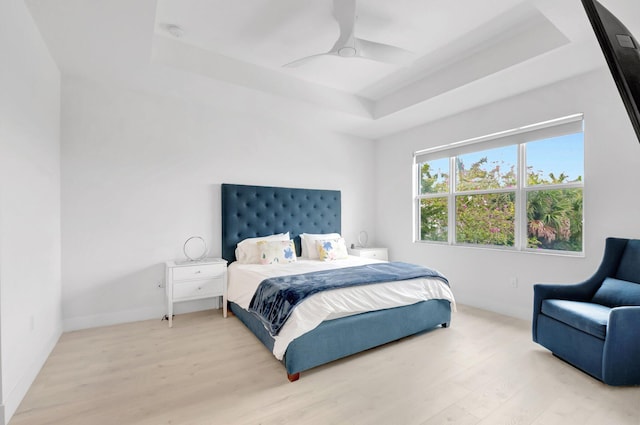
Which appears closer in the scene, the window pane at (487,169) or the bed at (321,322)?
the bed at (321,322)

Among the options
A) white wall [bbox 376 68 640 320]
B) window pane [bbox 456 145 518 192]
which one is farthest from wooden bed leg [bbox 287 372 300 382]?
window pane [bbox 456 145 518 192]

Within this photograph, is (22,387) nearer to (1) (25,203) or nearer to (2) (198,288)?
(1) (25,203)

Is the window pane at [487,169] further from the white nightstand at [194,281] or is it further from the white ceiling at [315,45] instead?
the white nightstand at [194,281]

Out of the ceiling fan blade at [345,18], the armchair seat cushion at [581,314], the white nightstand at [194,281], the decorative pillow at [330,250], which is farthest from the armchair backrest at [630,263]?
the white nightstand at [194,281]

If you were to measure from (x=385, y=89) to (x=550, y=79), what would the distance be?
1705 mm

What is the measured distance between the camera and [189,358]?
256 centimetres

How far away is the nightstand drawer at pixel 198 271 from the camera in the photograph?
325cm

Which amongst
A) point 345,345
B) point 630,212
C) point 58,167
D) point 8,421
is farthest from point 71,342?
point 630,212

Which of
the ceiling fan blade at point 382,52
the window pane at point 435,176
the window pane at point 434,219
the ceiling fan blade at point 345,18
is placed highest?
the ceiling fan blade at point 345,18

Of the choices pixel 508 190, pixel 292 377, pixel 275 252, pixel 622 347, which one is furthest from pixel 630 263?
pixel 275 252

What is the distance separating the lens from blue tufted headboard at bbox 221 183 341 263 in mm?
3883

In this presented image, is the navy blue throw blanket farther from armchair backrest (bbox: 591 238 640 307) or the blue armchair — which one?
armchair backrest (bbox: 591 238 640 307)

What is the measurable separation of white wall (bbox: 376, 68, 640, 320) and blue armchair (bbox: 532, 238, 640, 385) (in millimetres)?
363

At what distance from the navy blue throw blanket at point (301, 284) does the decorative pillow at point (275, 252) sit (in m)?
0.79
